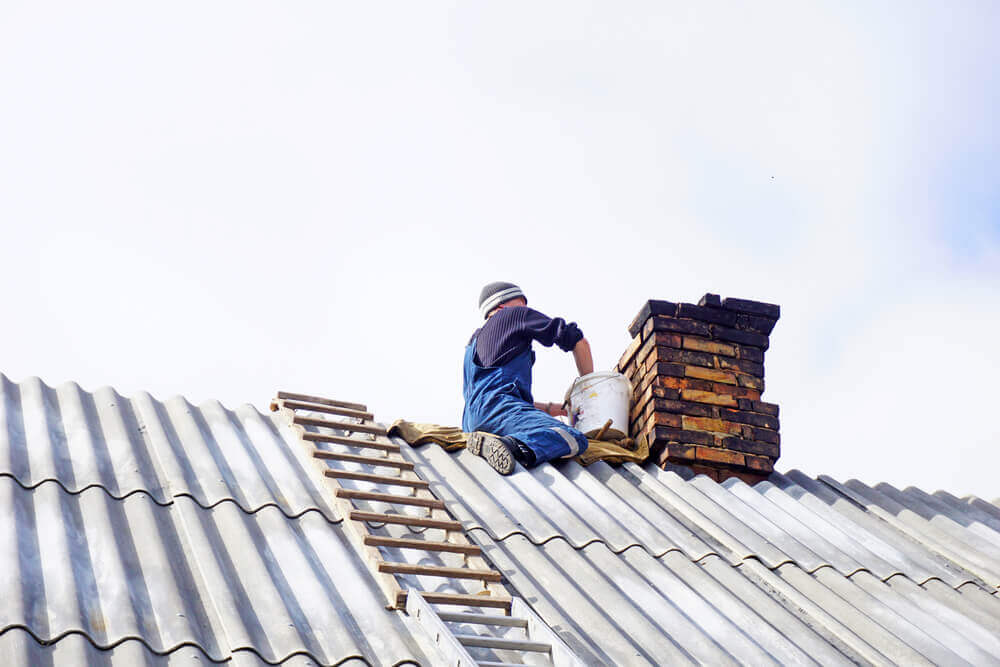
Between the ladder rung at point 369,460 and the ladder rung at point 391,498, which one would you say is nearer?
the ladder rung at point 391,498

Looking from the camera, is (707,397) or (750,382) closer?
(707,397)

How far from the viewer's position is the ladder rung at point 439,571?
399cm

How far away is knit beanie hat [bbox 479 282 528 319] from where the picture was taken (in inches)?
279

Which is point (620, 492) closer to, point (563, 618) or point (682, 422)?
point (682, 422)

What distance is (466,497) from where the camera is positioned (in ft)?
17.1

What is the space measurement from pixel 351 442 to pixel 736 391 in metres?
2.66

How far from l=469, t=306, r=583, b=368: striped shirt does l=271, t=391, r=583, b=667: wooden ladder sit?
1087mm

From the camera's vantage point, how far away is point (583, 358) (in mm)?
6984

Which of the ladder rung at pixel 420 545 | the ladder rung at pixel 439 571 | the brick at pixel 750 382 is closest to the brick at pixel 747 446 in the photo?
the brick at pixel 750 382

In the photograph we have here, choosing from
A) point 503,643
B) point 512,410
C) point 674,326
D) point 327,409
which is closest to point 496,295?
point 512,410

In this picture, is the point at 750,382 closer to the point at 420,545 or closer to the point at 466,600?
the point at 420,545

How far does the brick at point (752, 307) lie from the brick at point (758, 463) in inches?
41.3

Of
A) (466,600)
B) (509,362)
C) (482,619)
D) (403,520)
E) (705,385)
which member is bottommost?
(482,619)

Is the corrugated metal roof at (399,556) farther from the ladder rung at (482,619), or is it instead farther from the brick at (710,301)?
the brick at (710,301)
